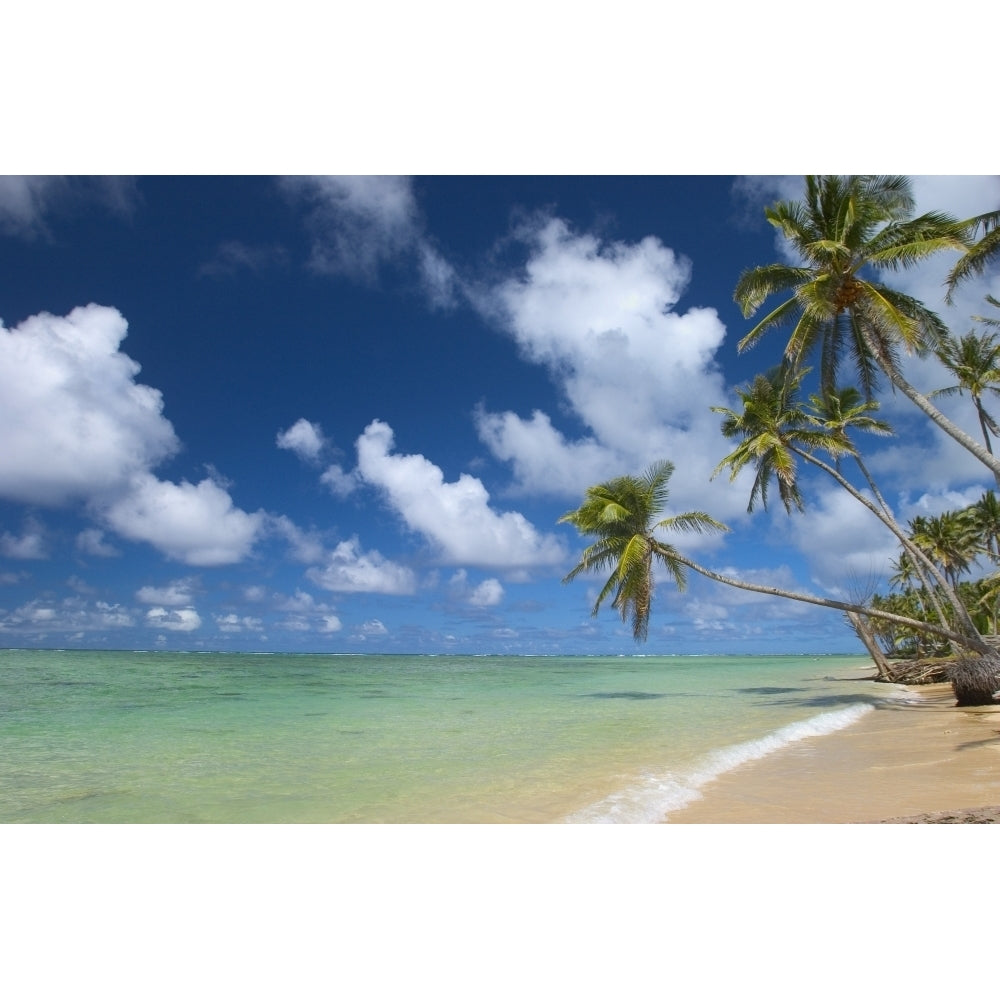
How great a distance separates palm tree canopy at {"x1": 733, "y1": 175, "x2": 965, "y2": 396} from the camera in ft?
37.4

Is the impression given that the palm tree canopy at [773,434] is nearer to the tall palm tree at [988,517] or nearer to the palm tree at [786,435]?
the palm tree at [786,435]

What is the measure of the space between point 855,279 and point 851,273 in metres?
0.14

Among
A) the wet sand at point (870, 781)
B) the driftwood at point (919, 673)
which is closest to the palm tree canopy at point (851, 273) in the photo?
the wet sand at point (870, 781)

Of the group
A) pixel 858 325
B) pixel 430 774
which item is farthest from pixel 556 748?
pixel 858 325

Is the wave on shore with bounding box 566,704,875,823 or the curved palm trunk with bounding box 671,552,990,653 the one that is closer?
the wave on shore with bounding box 566,704,875,823

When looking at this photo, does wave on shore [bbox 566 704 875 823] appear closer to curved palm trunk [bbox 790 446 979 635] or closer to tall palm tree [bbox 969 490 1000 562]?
curved palm trunk [bbox 790 446 979 635]

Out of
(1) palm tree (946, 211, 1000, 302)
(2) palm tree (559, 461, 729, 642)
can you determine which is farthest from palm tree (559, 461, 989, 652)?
(1) palm tree (946, 211, 1000, 302)

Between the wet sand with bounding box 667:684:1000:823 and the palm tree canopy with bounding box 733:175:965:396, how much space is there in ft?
20.9

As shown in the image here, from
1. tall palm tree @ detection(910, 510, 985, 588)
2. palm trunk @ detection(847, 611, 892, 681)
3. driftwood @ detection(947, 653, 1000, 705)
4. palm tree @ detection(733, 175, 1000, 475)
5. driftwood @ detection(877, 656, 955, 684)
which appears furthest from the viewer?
tall palm tree @ detection(910, 510, 985, 588)

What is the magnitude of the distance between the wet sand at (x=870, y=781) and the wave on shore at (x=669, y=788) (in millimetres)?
174

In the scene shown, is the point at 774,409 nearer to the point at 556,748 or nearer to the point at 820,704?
the point at 820,704

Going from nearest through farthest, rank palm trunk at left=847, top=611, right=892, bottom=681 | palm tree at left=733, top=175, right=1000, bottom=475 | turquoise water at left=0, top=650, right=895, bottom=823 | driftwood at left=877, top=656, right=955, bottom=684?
turquoise water at left=0, top=650, right=895, bottom=823
palm tree at left=733, top=175, right=1000, bottom=475
palm trunk at left=847, top=611, right=892, bottom=681
driftwood at left=877, top=656, right=955, bottom=684

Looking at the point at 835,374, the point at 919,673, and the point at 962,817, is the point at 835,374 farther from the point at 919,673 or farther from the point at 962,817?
the point at 919,673

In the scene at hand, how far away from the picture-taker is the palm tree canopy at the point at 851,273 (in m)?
11.4
